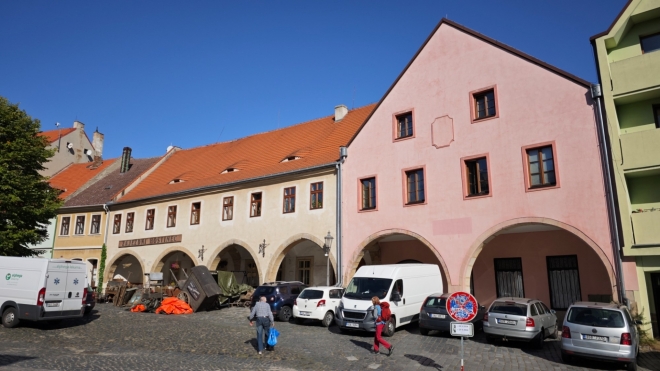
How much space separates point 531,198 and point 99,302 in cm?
2369

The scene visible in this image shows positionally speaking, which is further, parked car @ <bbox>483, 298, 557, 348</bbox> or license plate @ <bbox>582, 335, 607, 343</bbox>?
parked car @ <bbox>483, 298, 557, 348</bbox>

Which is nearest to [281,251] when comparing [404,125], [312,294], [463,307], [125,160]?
[312,294]

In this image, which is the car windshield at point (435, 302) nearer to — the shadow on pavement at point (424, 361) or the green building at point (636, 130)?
the shadow on pavement at point (424, 361)

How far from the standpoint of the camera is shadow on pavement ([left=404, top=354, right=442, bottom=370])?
10875 mm

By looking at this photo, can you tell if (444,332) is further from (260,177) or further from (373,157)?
(260,177)

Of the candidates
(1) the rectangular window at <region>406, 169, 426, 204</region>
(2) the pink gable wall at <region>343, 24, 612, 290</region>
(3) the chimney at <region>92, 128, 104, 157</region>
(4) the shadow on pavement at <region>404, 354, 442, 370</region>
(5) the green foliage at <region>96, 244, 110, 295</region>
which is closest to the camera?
(4) the shadow on pavement at <region>404, 354, 442, 370</region>

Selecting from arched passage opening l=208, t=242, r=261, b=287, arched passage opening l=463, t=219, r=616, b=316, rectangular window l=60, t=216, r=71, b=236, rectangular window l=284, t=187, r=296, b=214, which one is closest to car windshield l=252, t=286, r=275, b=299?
rectangular window l=284, t=187, r=296, b=214

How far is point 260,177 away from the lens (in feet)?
81.6

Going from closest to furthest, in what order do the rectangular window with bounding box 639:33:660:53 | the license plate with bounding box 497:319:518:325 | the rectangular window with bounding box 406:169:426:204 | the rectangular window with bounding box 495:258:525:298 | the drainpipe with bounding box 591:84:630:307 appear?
the license plate with bounding box 497:319:518:325, the drainpipe with bounding box 591:84:630:307, the rectangular window with bounding box 639:33:660:53, the rectangular window with bounding box 495:258:525:298, the rectangular window with bounding box 406:169:426:204

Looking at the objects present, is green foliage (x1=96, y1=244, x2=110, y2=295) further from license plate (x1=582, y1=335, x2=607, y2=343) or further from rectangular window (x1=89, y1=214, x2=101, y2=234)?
license plate (x1=582, y1=335, x2=607, y2=343)

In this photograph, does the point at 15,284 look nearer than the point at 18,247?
Yes

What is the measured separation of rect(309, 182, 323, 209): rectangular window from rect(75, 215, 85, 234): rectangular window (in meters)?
19.7

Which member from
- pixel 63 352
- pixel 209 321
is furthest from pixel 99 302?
pixel 63 352

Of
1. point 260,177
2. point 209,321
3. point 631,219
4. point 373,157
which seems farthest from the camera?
point 260,177
